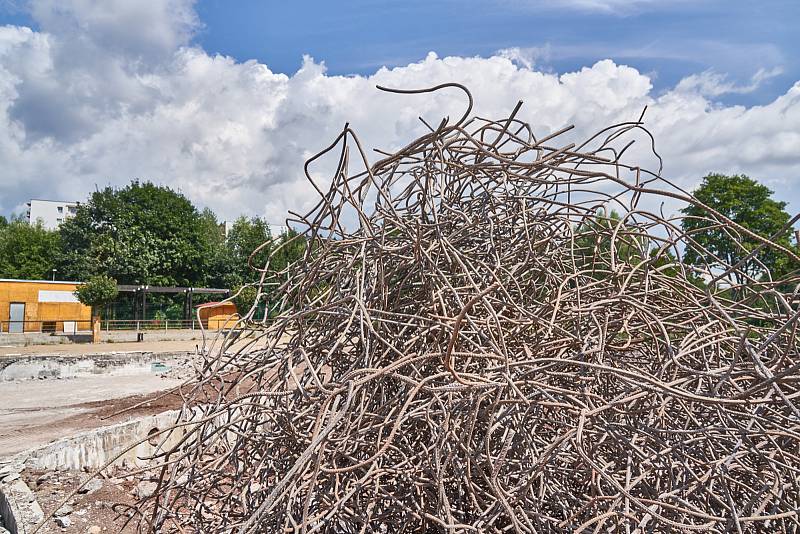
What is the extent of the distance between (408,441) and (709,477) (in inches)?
29.2

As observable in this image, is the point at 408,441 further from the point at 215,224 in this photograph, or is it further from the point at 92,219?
the point at 215,224

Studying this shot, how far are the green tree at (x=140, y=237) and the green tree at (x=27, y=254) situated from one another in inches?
291

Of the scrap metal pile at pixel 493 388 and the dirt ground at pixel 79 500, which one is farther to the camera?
the dirt ground at pixel 79 500

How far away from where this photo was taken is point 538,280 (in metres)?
2.05

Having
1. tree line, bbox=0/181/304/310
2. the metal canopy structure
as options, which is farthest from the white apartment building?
the metal canopy structure

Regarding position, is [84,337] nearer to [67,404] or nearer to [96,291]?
[96,291]

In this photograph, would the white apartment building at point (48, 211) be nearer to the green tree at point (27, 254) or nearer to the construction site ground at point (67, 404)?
the green tree at point (27, 254)

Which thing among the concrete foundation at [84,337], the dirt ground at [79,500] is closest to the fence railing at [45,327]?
the concrete foundation at [84,337]

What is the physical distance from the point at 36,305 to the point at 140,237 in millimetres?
10120

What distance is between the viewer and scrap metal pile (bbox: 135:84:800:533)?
4.42 ft

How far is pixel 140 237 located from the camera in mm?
42312

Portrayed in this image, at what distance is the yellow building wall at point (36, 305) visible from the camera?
32.2 m

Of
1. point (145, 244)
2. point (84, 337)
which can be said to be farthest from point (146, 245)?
point (84, 337)

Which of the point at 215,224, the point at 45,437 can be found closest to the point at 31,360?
the point at 45,437
